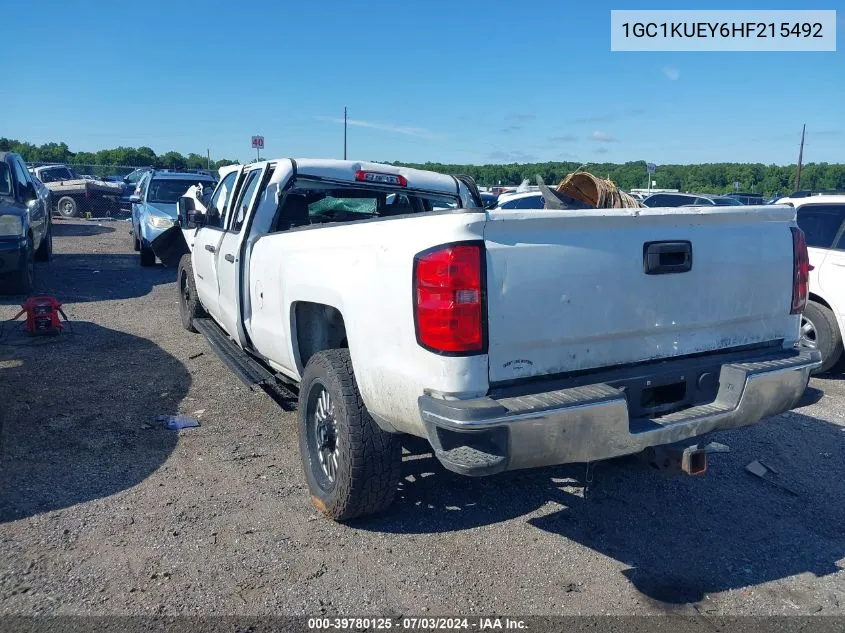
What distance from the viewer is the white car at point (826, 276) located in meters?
6.86

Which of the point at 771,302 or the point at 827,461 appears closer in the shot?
the point at 771,302

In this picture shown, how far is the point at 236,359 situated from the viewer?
18.3 feet

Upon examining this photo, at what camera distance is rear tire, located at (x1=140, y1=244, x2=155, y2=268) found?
1394 centimetres

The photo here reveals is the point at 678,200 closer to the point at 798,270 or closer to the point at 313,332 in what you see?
the point at 798,270

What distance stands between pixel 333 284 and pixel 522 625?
5.91 feet

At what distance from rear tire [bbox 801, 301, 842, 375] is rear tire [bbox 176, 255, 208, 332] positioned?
5813 millimetres

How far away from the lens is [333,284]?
3.76m

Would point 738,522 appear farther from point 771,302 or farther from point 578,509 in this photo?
point 771,302

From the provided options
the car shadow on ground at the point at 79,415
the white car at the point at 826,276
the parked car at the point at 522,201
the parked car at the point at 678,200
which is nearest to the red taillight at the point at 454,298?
the car shadow on ground at the point at 79,415

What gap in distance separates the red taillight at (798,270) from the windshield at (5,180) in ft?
33.3

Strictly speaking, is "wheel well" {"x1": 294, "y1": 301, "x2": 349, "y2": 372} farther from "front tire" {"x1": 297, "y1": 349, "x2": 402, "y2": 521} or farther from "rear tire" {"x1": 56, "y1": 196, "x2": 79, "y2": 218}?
"rear tire" {"x1": 56, "y1": 196, "x2": 79, "y2": 218}

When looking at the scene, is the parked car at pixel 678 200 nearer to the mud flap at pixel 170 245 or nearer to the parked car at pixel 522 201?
the parked car at pixel 522 201

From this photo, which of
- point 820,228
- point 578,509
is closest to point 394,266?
point 578,509

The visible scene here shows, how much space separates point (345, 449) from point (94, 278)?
1013 centimetres
